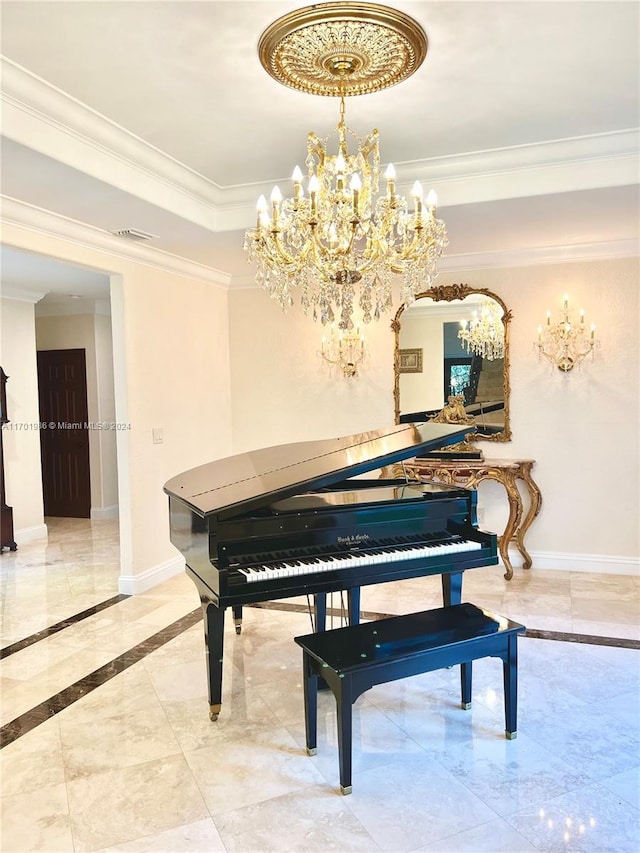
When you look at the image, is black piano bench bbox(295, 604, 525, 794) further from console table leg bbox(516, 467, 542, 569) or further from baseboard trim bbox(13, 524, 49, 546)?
baseboard trim bbox(13, 524, 49, 546)

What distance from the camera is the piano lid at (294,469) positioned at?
259 centimetres

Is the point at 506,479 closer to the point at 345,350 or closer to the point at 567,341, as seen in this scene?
the point at 567,341

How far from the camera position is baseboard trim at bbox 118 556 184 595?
4.73m

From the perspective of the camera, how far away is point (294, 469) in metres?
2.91

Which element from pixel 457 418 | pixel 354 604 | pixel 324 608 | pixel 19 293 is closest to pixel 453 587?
pixel 354 604

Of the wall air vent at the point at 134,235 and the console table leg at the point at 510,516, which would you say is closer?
the wall air vent at the point at 134,235

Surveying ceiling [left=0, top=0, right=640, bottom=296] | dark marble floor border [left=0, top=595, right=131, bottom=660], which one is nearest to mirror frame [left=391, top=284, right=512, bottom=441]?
ceiling [left=0, top=0, right=640, bottom=296]

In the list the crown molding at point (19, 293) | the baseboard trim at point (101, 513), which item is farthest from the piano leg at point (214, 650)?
the baseboard trim at point (101, 513)

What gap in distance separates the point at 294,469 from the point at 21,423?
4.95 meters

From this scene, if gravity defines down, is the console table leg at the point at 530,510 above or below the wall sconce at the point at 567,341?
below

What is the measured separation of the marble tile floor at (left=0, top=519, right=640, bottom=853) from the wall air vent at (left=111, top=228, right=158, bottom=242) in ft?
8.68

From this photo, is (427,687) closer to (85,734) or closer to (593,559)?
(85,734)

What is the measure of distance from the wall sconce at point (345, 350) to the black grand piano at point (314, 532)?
2498mm

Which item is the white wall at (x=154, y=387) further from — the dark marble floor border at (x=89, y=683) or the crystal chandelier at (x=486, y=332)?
the crystal chandelier at (x=486, y=332)
